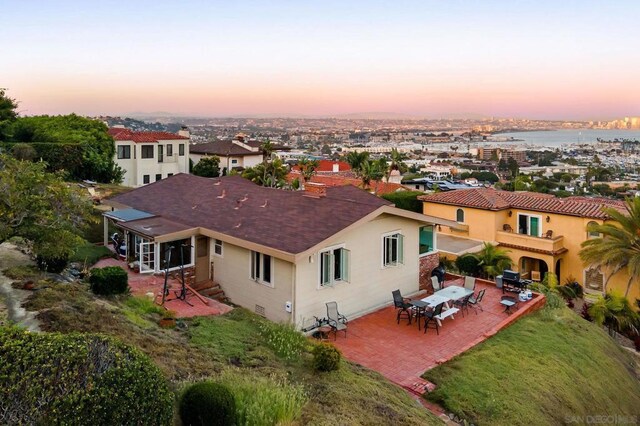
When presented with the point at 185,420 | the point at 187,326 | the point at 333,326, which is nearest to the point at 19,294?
the point at 187,326

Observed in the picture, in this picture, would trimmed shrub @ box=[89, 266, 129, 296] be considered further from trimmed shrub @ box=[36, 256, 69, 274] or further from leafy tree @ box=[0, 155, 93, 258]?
trimmed shrub @ box=[36, 256, 69, 274]

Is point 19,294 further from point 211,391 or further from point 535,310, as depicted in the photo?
point 535,310

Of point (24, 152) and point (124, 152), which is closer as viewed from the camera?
point (24, 152)

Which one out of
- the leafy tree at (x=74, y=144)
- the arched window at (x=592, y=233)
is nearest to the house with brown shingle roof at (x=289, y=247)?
the arched window at (x=592, y=233)

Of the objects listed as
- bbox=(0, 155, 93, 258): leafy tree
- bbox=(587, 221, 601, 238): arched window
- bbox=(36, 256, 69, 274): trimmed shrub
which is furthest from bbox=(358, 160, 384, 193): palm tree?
bbox=(0, 155, 93, 258): leafy tree

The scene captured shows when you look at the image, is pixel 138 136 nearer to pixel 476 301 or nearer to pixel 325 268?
pixel 325 268

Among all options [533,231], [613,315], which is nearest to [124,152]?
[533,231]
